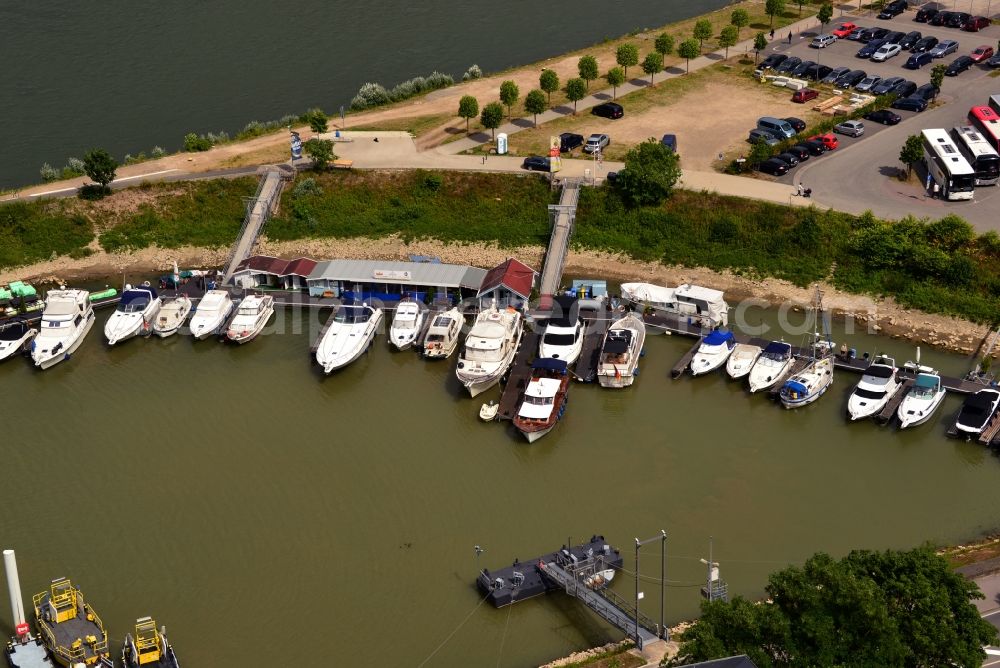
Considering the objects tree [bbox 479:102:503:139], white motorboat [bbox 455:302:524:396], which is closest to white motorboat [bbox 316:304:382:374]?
white motorboat [bbox 455:302:524:396]

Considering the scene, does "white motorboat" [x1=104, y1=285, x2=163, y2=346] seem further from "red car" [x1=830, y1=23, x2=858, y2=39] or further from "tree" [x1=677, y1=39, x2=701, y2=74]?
"red car" [x1=830, y1=23, x2=858, y2=39]

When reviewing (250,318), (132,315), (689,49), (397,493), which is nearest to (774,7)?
(689,49)

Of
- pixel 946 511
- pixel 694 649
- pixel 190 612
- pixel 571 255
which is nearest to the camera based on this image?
pixel 694 649

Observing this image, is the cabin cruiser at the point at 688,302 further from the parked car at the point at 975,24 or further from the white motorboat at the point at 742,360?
the parked car at the point at 975,24

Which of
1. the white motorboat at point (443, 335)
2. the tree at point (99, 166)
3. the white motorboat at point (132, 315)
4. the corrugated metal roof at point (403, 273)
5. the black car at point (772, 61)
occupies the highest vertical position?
the tree at point (99, 166)

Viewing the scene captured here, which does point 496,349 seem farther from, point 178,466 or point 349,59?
point 349,59

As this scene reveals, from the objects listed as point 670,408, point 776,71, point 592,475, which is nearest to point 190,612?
point 592,475

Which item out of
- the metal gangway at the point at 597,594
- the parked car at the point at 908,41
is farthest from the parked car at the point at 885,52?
the metal gangway at the point at 597,594
